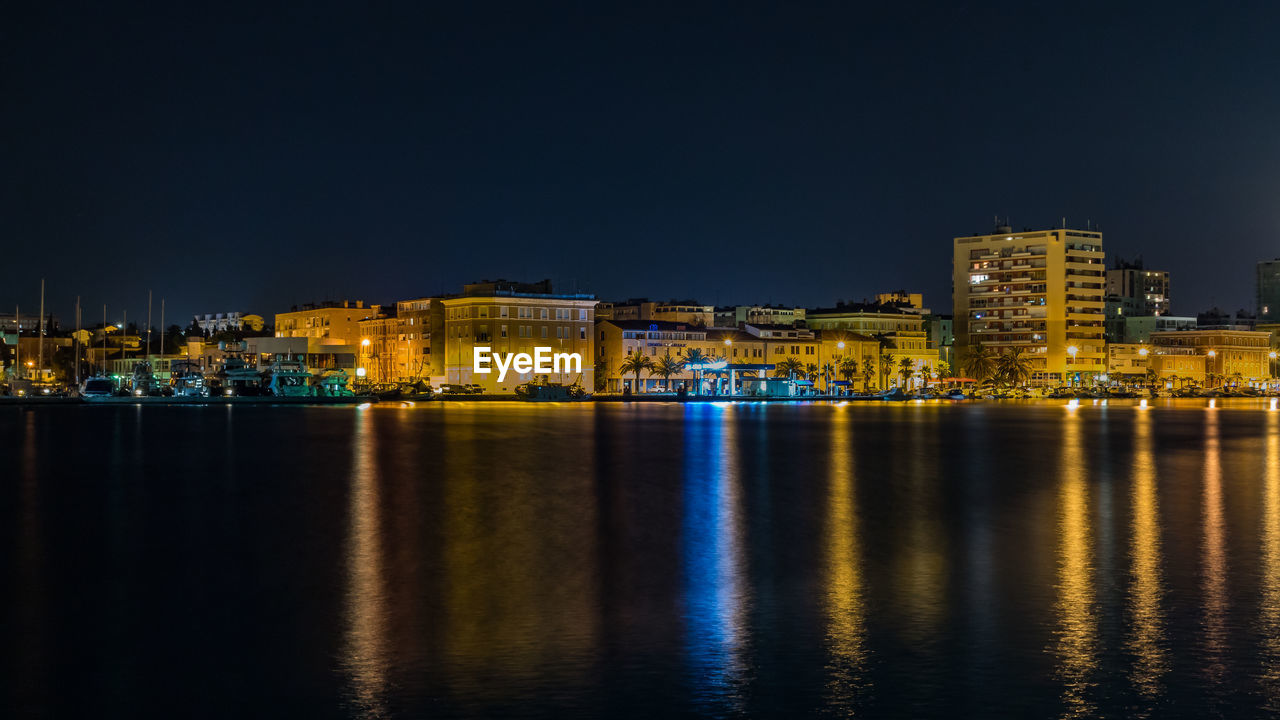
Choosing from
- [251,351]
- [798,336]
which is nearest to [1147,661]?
[798,336]

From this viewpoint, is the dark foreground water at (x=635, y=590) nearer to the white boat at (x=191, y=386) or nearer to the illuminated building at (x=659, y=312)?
the white boat at (x=191, y=386)

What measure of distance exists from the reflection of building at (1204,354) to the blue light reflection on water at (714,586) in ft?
549

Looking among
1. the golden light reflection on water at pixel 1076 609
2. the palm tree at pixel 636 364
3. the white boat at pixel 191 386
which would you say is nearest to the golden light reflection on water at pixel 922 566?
the golden light reflection on water at pixel 1076 609

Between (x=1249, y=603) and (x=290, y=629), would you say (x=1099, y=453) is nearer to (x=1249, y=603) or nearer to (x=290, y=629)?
(x=1249, y=603)

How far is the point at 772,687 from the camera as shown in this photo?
12.4 m

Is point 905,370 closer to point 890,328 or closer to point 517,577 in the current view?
point 890,328

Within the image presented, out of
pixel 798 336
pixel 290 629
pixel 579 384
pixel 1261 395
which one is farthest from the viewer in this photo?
pixel 1261 395

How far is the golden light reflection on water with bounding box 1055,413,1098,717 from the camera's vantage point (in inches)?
486

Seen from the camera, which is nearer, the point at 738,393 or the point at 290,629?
the point at 290,629

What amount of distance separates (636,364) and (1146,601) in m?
118

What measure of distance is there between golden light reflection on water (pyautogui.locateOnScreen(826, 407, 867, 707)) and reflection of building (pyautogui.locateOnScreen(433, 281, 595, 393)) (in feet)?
310

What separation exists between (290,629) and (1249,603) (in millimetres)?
13222

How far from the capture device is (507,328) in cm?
12838

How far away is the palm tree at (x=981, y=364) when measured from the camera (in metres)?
158
